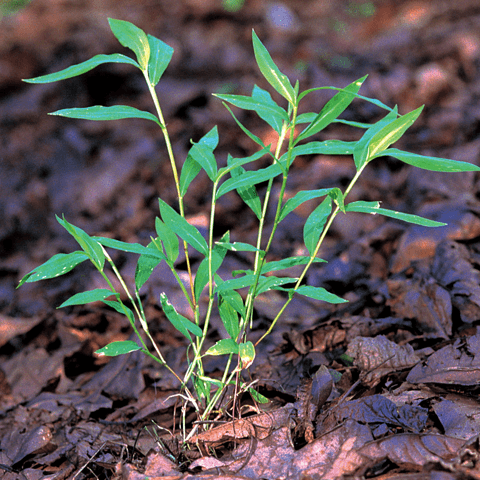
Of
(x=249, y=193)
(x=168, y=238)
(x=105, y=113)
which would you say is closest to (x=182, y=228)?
(x=168, y=238)

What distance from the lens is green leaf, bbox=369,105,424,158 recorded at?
0.84 m

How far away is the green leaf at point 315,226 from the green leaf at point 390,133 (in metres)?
0.18

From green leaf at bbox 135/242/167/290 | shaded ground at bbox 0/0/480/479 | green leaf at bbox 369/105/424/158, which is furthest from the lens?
green leaf at bbox 135/242/167/290

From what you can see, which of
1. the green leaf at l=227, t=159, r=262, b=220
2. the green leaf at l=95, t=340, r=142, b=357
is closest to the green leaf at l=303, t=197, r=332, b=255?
the green leaf at l=227, t=159, r=262, b=220

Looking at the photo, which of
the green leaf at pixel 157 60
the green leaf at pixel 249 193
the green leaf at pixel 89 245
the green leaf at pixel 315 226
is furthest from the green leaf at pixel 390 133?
the green leaf at pixel 89 245

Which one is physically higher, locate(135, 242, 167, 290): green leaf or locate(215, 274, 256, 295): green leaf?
locate(215, 274, 256, 295): green leaf

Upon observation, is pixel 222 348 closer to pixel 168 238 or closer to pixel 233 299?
pixel 233 299

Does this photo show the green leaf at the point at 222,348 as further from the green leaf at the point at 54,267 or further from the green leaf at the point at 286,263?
the green leaf at the point at 54,267

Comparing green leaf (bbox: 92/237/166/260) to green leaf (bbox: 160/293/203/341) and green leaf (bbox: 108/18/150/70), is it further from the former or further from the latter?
Result: green leaf (bbox: 108/18/150/70)

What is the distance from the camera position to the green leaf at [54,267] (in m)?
0.92

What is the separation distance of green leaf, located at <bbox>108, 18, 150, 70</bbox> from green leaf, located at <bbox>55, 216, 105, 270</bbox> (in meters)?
0.39

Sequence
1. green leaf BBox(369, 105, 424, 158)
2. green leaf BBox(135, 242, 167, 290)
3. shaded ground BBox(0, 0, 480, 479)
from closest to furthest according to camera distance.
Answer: green leaf BBox(369, 105, 424, 158), shaded ground BBox(0, 0, 480, 479), green leaf BBox(135, 242, 167, 290)

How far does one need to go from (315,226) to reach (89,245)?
51cm

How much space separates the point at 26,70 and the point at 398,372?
3522 millimetres
